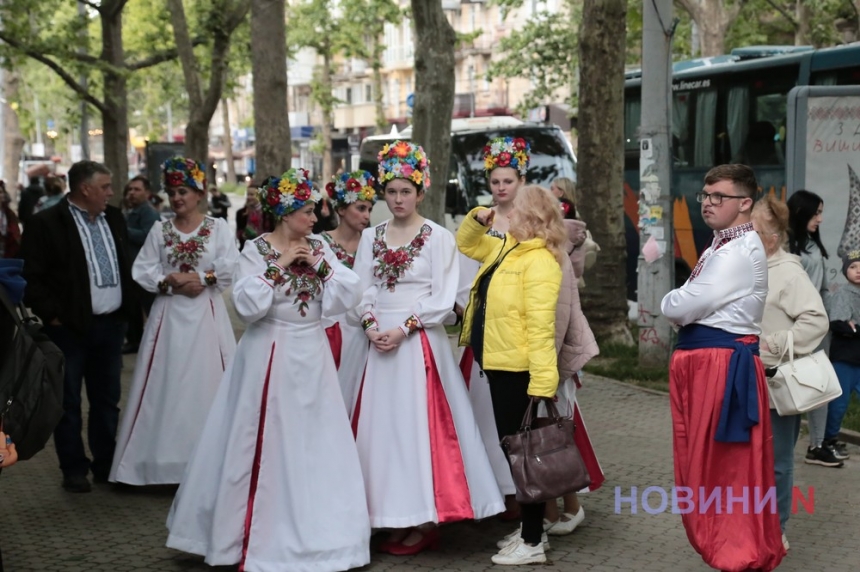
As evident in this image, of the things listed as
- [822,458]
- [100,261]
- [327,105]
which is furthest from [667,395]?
[327,105]

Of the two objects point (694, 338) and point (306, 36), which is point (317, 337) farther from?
point (306, 36)

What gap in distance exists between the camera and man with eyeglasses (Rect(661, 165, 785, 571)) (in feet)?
18.8

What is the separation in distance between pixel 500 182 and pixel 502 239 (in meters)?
0.36

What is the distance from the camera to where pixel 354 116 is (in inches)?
3344

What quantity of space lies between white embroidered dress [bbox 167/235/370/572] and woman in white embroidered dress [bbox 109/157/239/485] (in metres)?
1.64

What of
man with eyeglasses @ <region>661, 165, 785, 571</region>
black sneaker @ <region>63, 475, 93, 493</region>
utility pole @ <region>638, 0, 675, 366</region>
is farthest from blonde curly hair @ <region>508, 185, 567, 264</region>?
utility pole @ <region>638, 0, 675, 366</region>

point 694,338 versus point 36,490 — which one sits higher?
point 694,338

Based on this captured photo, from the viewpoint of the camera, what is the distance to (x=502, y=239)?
723 cm

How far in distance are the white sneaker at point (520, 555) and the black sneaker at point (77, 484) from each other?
3.10 m

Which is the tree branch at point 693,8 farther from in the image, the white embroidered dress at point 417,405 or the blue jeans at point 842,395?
the white embroidered dress at point 417,405

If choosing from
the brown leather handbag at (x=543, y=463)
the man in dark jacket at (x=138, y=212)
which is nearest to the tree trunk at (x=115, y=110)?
the man in dark jacket at (x=138, y=212)

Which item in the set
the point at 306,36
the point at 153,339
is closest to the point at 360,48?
the point at 306,36

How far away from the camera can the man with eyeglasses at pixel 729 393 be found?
574cm

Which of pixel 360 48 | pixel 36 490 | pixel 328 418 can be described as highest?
pixel 360 48
